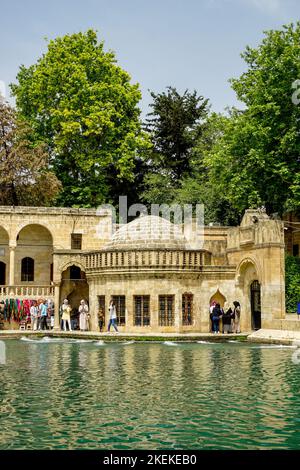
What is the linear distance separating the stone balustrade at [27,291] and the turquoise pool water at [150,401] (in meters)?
15.4

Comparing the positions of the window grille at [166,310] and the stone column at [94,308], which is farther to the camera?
the stone column at [94,308]

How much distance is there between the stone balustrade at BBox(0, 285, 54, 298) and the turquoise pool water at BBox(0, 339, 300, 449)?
15392 millimetres

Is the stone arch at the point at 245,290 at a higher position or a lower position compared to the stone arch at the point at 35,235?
lower

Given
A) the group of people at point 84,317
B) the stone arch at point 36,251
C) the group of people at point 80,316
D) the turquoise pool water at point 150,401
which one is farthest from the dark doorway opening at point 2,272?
the turquoise pool water at point 150,401

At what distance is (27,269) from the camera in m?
45.5

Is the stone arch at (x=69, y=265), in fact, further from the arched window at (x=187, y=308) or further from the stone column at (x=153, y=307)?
the arched window at (x=187, y=308)

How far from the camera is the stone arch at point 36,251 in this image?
45031 millimetres

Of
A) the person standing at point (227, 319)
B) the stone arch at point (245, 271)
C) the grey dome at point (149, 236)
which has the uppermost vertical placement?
the grey dome at point (149, 236)

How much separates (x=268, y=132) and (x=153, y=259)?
398 inches

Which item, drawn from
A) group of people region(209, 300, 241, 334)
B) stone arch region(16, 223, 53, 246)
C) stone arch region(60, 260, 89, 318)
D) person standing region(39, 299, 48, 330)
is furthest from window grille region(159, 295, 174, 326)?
stone arch region(16, 223, 53, 246)

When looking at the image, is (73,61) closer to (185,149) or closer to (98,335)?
(185,149)

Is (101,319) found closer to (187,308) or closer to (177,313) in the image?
(177,313)

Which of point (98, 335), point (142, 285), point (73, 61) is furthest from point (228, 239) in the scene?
point (73, 61)

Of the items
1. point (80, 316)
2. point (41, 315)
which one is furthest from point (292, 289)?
point (41, 315)
